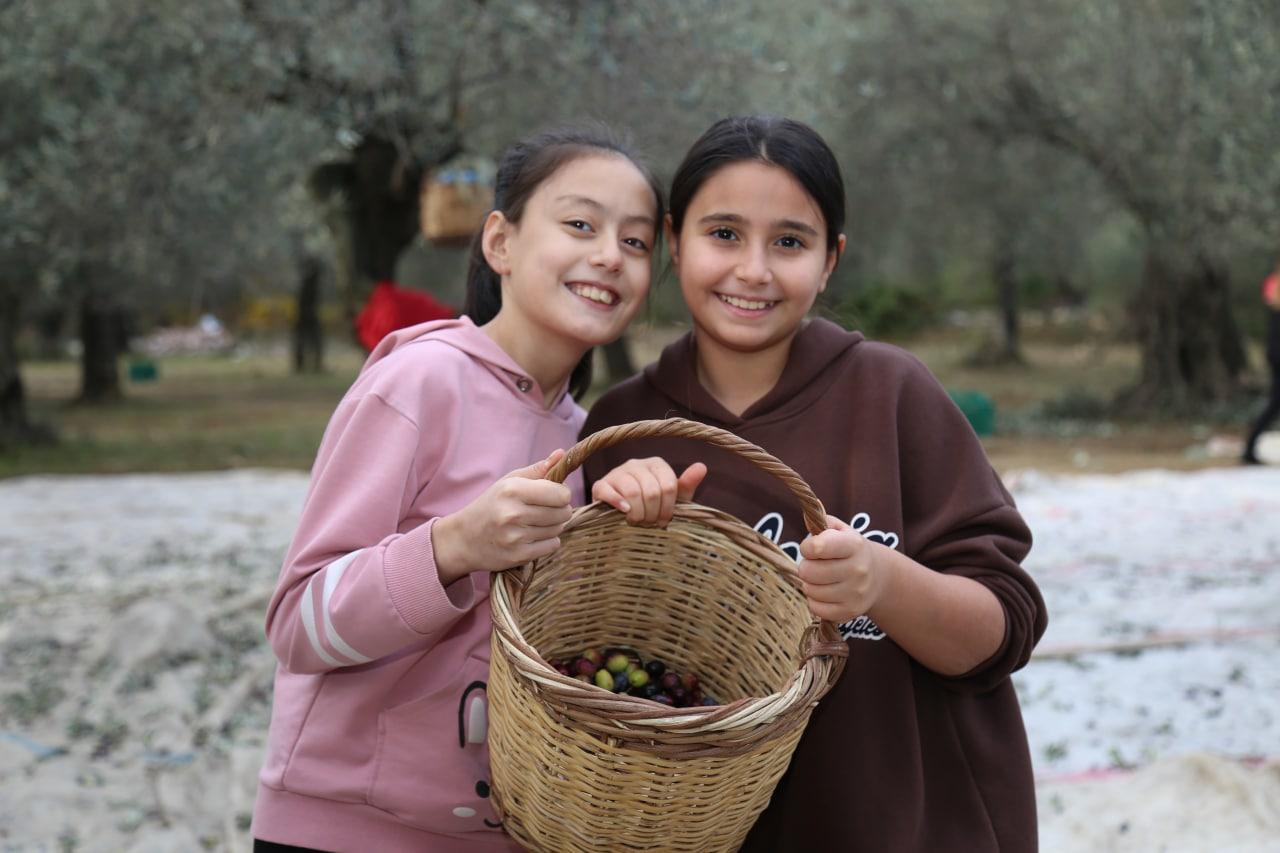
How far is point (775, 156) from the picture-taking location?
72.7 inches

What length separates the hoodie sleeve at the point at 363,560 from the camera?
162cm

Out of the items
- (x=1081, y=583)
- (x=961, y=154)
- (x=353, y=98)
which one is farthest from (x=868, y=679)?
(x=961, y=154)

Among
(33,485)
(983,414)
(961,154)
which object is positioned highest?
(961,154)

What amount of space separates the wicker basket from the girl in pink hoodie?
4.5 inches

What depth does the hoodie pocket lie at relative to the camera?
176 centimetres

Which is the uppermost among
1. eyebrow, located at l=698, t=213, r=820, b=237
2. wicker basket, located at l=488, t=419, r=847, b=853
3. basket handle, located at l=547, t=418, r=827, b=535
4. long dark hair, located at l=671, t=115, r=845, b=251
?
long dark hair, located at l=671, t=115, r=845, b=251

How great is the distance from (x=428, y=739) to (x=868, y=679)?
69 cm

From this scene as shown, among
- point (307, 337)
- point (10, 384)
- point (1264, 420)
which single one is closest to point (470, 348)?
point (1264, 420)

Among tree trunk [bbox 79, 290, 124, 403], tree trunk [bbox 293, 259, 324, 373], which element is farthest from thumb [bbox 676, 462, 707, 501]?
tree trunk [bbox 293, 259, 324, 373]

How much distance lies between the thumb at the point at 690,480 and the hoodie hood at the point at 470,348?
329 mm

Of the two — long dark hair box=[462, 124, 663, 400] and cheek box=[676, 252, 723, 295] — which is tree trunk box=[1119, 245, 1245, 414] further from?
cheek box=[676, 252, 723, 295]

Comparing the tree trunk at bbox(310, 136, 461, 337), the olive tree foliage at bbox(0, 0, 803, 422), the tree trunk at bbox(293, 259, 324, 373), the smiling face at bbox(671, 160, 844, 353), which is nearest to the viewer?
the smiling face at bbox(671, 160, 844, 353)

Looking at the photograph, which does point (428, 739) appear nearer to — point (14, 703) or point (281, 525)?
point (14, 703)

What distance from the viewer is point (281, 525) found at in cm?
768
